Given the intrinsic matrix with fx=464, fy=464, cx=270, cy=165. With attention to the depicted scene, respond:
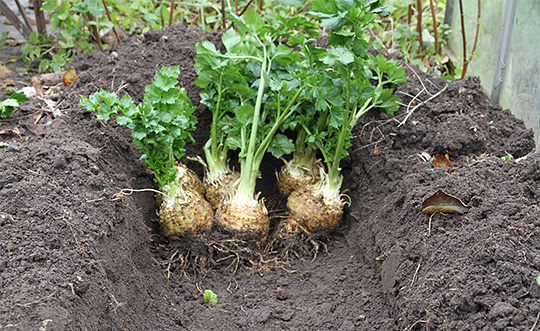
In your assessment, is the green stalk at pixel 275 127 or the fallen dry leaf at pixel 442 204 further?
the green stalk at pixel 275 127

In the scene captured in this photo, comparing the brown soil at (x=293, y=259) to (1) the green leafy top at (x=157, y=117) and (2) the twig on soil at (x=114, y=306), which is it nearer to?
(2) the twig on soil at (x=114, y=306)

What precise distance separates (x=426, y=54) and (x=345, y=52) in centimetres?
220

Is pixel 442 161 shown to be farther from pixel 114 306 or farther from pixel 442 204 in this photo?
pixel 114 306

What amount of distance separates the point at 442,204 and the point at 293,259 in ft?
3.40

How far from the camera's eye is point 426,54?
4160 mm

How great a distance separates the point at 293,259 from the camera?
2.92 meters

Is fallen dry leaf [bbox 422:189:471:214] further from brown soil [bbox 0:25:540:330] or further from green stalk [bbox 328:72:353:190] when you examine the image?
green stalk [bbox 328:72:353:190]

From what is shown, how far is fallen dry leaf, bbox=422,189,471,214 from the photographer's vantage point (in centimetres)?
222

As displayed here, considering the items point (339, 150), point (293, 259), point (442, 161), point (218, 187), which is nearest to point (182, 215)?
point (218, 187)

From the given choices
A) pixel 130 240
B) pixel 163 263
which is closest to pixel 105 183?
pixel 130 240

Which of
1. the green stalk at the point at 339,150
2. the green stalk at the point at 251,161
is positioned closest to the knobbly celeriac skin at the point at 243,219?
the green stalk at the point at 251,161

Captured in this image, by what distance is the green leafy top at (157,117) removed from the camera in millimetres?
2348

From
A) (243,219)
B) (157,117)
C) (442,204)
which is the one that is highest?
(157,117)

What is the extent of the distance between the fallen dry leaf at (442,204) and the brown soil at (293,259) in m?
0.04
